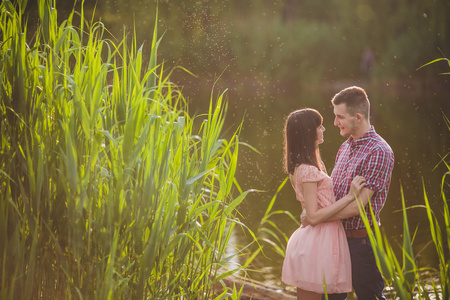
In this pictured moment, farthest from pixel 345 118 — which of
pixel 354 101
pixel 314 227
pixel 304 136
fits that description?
pixel 314 227

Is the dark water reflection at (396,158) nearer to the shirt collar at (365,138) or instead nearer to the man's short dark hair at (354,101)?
the shirt collar at (365,138)

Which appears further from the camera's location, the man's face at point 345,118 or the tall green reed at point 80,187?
the man's face at point 345,118

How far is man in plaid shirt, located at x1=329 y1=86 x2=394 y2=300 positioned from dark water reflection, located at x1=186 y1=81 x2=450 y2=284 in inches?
13.4

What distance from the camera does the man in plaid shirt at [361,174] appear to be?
2455 mm

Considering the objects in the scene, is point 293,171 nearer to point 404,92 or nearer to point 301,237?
point 301,237

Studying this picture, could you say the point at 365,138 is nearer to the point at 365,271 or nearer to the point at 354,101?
the point at 354,101

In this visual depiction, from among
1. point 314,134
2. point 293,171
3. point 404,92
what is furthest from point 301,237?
point 404,92

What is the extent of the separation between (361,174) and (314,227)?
0.33 metres

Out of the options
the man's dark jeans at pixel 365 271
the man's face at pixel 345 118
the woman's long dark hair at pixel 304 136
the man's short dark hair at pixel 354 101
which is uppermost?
the man's short dark hair at pixel 354 101

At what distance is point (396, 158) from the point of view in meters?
11.4

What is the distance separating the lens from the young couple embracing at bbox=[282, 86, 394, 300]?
246cm

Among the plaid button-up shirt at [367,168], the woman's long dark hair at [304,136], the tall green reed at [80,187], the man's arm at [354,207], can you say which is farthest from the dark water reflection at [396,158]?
the tall green reed at [80,187]

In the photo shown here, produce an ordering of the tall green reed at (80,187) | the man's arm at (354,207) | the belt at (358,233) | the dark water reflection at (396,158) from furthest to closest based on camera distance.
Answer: the dark water reflection at (396,158) → the belt at (358,233) → the man's arm at (354,207) → the tall green reed at (80,187)

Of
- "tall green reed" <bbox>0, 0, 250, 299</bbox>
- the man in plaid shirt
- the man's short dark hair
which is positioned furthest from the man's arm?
"tall green reed" <bbox>0, 0, 250, 299</bbox>
